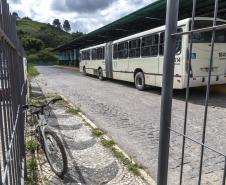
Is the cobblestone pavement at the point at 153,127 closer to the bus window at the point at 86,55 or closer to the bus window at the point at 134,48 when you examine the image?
the bus window at the point at 134,48

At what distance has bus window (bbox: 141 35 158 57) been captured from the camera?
37.0 ft

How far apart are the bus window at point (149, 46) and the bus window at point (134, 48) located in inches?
18.2

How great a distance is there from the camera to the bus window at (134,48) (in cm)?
1288

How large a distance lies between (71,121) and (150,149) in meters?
2.70

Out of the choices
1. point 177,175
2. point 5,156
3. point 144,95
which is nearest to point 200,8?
point 144,95

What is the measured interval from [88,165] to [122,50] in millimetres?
11206

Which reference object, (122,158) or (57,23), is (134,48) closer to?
(122,158)

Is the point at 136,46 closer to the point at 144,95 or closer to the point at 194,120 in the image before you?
the point at 144,95

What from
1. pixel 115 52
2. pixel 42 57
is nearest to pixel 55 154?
pixel 115 52

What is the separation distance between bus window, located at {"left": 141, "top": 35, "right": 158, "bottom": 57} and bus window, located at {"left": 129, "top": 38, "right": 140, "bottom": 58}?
46 centimetres

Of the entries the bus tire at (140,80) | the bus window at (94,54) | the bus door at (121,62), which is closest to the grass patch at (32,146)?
the bus tire at (140,80)

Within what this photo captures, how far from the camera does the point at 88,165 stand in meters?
4.36

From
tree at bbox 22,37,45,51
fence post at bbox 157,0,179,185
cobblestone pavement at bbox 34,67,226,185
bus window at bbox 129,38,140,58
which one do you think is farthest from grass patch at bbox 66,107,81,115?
tree at bbox 22,37,45,51

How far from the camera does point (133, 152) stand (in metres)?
4.98
